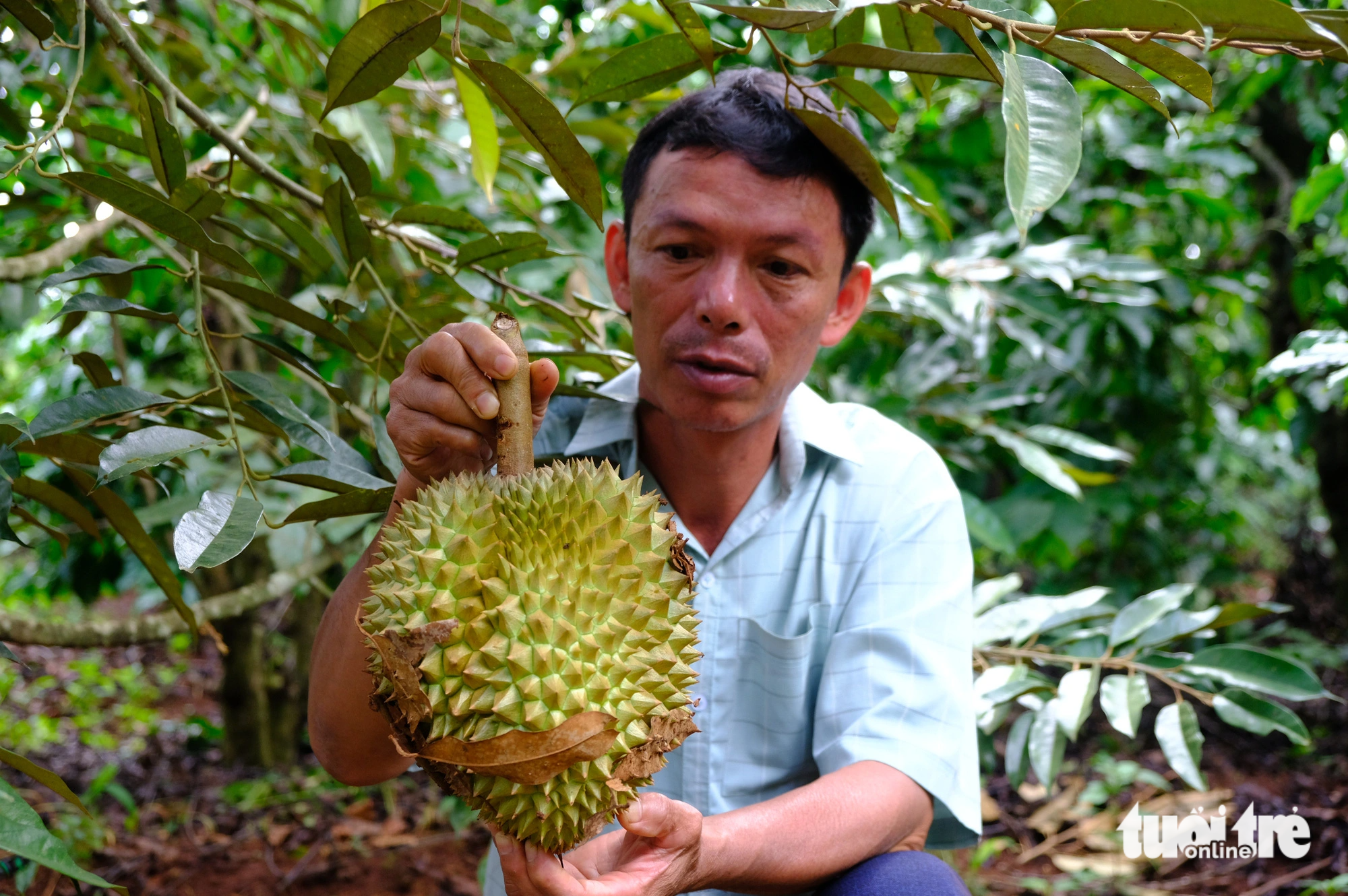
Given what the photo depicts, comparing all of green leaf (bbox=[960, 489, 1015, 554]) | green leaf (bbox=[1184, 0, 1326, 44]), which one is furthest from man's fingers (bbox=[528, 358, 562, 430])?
green leaf (bbox=[960, 489, 1015, 554])

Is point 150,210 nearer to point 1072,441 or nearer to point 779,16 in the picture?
point 779,16

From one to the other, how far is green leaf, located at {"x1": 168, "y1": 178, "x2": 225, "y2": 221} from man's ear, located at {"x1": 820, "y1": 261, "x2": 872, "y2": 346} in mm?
910

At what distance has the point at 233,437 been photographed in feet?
3.16

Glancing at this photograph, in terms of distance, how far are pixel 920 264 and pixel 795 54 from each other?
47.5 inches

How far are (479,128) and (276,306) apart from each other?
0.35 meters

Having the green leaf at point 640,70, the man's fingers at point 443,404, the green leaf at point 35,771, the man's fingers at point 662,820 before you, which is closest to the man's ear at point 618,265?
the green leaf at point 640,70

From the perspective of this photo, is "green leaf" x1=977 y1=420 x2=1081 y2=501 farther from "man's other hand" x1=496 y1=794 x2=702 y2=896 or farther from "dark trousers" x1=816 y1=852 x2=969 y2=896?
"man's other hand" x1=496 y1=794 x2=702 y2=896

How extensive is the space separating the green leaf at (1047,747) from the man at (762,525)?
0.80 ft

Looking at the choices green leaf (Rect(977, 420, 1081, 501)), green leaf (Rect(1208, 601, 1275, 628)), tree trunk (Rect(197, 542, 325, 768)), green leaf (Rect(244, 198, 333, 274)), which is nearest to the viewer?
green leaf (Rect(244, 198, 333, 274))

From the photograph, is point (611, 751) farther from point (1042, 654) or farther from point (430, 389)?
point (1042, 654)

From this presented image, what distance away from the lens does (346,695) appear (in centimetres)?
116

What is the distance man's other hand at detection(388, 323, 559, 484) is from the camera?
2.95 ft

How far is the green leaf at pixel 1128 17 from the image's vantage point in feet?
2.39

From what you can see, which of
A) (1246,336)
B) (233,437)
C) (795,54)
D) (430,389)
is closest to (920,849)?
(430,389)
